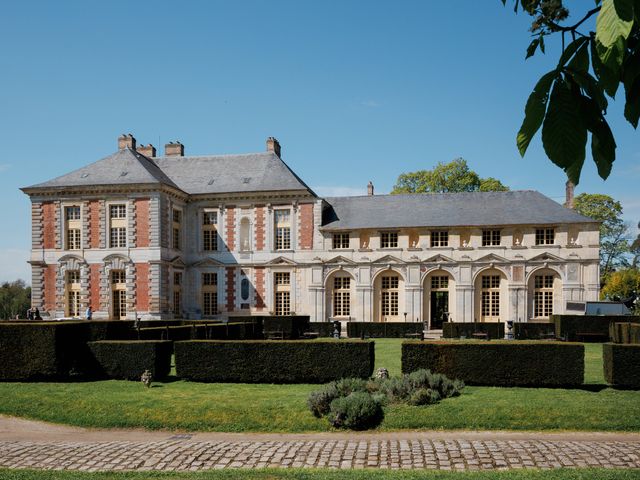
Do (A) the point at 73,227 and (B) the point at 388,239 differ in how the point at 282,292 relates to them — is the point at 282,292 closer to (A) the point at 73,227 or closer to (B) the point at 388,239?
(B) the point at 388,239

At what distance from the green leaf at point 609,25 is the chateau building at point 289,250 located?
110 feet

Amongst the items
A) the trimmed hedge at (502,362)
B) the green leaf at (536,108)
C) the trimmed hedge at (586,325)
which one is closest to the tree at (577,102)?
the green leaf at (536,108)

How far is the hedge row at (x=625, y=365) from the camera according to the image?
1323 centimetres

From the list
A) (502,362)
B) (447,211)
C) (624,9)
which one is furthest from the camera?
(447,211)

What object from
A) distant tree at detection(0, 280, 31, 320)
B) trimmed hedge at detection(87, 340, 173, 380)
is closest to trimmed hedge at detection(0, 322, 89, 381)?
trimmed hedge at detection(87, 340, 173, 380)

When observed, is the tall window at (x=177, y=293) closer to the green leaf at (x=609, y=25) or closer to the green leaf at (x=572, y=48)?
the green leaf at (x=572, y=48)

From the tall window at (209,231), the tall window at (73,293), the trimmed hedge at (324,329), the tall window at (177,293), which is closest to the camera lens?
the trimmed hedge at (324,329)

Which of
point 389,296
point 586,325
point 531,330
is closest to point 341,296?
point 389,296

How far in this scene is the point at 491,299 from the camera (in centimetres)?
3447

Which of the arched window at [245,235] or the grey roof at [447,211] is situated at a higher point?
the grey roof at [447,211]

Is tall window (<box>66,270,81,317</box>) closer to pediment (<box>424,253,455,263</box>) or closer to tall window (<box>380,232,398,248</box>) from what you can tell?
tall window (<box>380,232,398,248</box>)

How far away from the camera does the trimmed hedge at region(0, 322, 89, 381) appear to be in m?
15.6

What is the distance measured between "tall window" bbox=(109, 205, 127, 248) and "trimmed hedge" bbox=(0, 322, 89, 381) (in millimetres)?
19579

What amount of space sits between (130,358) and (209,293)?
22.4 metres
